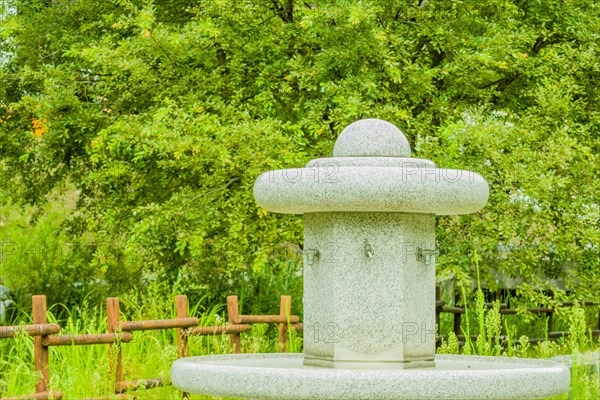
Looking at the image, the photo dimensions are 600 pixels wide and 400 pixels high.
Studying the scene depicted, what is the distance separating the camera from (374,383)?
168 inches

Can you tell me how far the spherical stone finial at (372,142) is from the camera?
5.57m

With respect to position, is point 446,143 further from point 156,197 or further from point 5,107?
point 5,107

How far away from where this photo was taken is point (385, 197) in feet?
16.0

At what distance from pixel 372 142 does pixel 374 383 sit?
1714 millimetres

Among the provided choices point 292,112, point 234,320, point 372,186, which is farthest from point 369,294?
point 292,112

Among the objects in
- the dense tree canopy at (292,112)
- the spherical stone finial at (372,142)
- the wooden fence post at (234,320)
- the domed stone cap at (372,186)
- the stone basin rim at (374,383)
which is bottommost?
the stone basin rim at (374,383)

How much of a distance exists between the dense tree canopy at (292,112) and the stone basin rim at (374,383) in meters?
4.39

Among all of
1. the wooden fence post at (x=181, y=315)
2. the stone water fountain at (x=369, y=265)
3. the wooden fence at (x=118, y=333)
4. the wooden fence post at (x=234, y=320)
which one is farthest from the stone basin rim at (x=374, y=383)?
the wooden fence post at (x=234, y=320)

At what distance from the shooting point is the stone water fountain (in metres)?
4.83

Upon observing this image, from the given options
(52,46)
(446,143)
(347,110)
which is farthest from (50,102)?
(446,143)

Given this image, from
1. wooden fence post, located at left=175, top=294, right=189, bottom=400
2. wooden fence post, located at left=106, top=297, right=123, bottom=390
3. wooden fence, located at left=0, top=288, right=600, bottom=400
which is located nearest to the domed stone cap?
wooden fence, located at left=0, top=288, right=600, bottom=400

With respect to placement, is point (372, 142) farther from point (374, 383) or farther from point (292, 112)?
point (292, 112)

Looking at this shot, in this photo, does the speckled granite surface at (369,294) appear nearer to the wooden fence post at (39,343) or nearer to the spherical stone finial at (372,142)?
the spherical stone finial at (372,142)

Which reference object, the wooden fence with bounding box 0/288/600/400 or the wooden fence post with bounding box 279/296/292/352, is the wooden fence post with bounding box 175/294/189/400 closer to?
the wooden fence with bounding box 0/288/600/400
